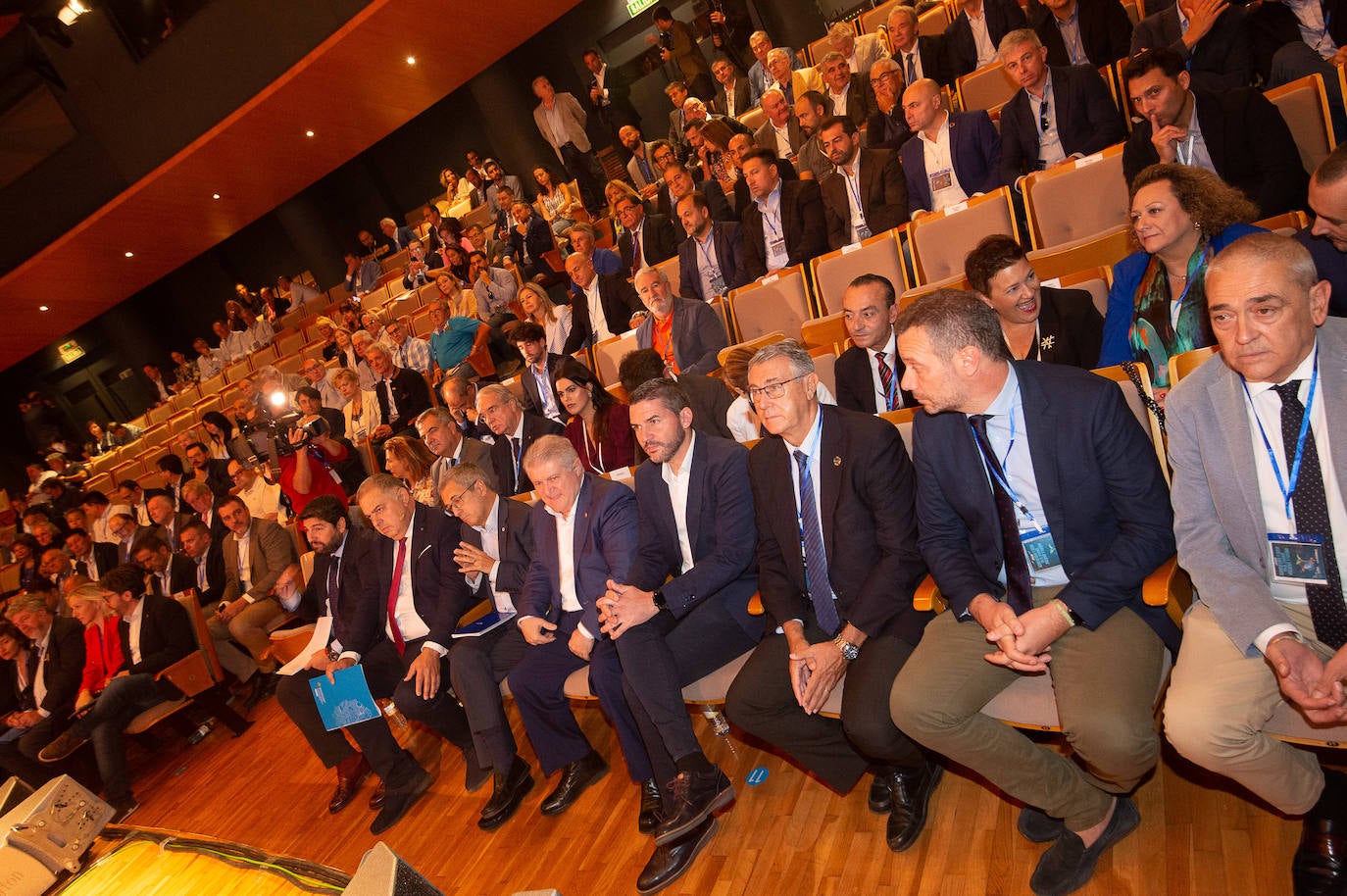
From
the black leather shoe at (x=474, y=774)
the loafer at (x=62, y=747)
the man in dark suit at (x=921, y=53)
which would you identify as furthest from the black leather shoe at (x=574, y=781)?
the man in dark suit at (x=921, y=53)

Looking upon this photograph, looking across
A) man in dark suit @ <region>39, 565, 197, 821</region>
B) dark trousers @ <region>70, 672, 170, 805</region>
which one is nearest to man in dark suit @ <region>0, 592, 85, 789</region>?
man in dark suit @ <region>39, 565, 197, 821</region>

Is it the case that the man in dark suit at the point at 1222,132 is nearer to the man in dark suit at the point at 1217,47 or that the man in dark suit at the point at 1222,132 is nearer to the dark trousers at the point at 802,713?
the man in dark suit at the point at 1217,47

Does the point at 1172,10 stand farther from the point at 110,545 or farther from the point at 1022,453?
the point at 110,545

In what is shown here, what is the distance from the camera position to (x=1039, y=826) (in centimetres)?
193

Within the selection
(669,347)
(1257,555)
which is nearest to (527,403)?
(669,347)

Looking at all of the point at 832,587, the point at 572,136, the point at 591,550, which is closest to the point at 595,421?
the point at 591,550

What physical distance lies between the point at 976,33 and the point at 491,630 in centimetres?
541

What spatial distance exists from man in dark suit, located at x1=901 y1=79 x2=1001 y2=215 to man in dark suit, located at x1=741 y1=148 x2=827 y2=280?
645 mm

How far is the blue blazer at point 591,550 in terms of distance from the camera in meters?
2.81

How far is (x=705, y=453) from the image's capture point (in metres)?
2.64

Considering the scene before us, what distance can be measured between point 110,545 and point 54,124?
7222mm

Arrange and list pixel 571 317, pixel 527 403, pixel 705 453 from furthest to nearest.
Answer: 1. pixel 571 317
2. pixel 527 403
3. pixel 705 453

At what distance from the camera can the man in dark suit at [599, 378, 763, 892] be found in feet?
7.79

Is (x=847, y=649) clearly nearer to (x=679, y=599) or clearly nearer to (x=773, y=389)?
(x=679, y=599)
